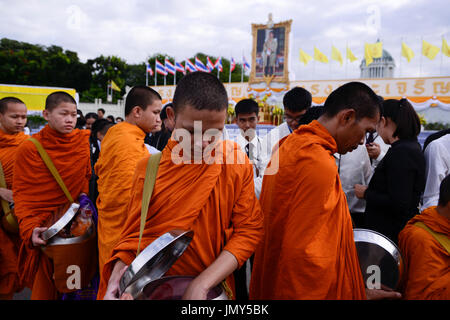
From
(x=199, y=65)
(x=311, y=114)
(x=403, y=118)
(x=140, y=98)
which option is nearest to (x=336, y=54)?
(x=199, y=65)

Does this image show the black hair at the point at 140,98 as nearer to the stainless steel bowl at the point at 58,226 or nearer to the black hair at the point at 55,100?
the black hair at the point at 55,100

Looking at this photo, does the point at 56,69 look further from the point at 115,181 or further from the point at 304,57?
the point at 115,181

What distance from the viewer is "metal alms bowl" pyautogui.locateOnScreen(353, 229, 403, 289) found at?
1.55 metres

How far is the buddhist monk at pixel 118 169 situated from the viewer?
2.04 m

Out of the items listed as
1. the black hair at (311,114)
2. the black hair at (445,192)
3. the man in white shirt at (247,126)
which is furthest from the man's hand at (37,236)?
the black hair at (445,192)

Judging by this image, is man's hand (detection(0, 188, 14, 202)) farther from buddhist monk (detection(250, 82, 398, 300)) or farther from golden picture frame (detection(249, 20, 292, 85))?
golden picture frame (detection(249, 20, 292, 85))

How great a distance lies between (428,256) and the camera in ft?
5.46

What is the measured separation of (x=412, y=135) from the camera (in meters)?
2.14

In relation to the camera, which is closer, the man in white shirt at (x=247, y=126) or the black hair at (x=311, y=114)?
the black hair at (x=311, y=114)
